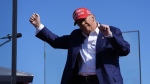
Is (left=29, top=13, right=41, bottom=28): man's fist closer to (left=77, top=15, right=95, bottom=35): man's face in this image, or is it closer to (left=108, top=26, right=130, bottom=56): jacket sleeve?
(left=77, top=15, right=95, bottom=35): man's face

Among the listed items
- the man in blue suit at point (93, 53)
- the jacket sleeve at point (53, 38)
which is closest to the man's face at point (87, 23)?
the man in blue suit at point (93, 53)

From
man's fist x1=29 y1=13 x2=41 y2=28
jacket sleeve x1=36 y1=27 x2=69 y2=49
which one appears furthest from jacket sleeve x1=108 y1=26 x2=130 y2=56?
man's fist x1=29 y1=13 x2=41 y2=28

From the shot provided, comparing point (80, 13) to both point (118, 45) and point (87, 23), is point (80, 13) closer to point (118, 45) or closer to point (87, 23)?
point (87, 23)

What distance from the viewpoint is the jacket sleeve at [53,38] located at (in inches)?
94.7

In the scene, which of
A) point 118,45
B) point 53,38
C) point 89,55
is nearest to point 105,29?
point 118,45

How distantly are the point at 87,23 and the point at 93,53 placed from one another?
0.20 m

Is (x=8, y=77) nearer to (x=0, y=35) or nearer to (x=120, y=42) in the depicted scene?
(x=0, y=35)

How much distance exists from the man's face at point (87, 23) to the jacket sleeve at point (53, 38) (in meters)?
0.26

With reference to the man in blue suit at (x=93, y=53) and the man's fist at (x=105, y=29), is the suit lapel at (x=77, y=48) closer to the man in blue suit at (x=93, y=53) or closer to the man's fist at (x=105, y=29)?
the man in blue suit at (x=93, y=53)

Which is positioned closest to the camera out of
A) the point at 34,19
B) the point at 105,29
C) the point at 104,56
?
the point at 105,29

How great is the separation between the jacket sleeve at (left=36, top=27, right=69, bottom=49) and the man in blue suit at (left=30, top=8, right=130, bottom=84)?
0.12 meters

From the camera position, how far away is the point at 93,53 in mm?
2178

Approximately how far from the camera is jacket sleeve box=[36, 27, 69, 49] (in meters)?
2.41

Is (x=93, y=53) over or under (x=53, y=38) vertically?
under
